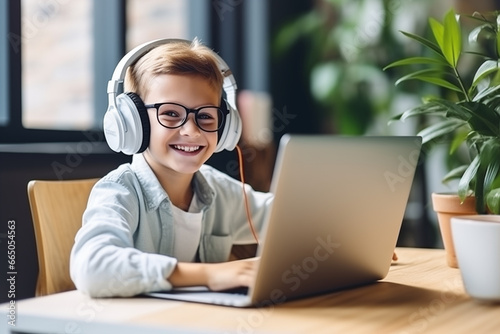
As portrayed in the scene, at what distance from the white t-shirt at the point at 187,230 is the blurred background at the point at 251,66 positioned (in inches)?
27.0

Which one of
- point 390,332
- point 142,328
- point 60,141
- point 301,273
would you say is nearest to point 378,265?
point 301,273

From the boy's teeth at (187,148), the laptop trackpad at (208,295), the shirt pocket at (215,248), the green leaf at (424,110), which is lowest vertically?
the shirt pocket at (215,248)

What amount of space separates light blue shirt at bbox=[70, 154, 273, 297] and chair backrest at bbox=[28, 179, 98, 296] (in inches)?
6.1

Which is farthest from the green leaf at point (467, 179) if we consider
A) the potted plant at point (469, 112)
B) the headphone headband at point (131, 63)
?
the headphone headband at point (131, 63)

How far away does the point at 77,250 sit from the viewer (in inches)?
41.1

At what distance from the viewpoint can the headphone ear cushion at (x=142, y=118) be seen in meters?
1.16

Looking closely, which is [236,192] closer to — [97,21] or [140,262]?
[140,262]

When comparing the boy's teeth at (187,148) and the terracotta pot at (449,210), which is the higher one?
the boy's teeth at (187,148)

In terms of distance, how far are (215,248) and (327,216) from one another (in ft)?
1.27

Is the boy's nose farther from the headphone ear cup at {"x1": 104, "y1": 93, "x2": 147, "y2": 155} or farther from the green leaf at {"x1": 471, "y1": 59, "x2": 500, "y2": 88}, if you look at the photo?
the green leaf at {"x1": 471, "y1": 59, "x2": 500, "y2": 88}

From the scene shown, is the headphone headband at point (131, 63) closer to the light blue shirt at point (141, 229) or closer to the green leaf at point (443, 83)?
the light blue shirt at point (141, 229)

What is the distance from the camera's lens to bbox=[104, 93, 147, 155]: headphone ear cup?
1.15 meters

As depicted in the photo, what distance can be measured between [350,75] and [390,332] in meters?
2.94

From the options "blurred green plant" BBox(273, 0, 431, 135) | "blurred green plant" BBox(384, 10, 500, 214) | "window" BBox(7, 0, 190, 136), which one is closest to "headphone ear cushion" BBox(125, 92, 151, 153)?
"blurred green plant" BBox(384, 10, 500, 214)
